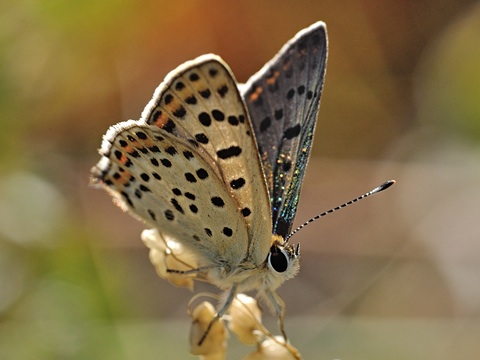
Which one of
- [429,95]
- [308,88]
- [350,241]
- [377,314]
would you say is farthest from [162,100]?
[429,95]

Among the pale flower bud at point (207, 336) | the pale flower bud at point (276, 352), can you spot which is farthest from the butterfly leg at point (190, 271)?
the pale flower bud at point (276, 352)

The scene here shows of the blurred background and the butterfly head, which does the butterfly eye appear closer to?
the butterfly head

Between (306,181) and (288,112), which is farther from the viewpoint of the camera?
(306,181)

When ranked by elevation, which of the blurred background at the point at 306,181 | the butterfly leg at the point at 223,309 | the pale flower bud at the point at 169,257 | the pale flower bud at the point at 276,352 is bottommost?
the blurred background at the point at 306,181

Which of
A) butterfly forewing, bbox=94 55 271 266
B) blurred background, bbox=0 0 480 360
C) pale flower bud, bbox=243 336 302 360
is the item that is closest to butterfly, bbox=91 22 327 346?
butterfly forewing, bbox=94 55 271 266

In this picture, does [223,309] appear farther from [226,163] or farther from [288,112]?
[288,112]

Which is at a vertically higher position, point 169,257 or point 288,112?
point 288,112

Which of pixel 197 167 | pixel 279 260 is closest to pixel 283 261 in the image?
pixel 279 260

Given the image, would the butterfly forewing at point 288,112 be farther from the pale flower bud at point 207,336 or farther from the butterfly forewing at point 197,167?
the pale flower bud at point 207,336
